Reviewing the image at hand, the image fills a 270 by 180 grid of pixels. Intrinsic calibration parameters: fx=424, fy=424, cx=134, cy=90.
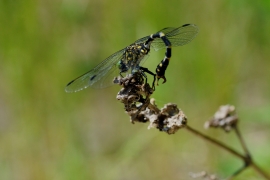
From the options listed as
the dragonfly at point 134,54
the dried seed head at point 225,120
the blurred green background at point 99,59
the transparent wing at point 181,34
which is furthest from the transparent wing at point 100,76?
the blurred green background at point 99,59

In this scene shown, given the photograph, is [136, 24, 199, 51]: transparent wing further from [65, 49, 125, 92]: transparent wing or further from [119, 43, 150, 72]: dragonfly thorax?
[65, 49, 125, 92]: transparent wing

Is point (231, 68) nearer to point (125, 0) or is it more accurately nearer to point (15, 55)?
point (125, 0)

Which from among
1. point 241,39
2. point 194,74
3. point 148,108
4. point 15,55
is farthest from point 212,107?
point 148,108

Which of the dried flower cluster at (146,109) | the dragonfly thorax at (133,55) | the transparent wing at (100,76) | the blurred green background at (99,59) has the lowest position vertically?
the dried flower cluster at (146,109)

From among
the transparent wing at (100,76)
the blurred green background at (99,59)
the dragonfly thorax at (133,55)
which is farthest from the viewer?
the blurred green background at (99,59)

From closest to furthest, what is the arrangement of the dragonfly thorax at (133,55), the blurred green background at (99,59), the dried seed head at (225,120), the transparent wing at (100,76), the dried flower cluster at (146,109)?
1. the dried flower cluster at (146,109)
2. the dried seed head at (225,120)
3. the dragonfly thorax at (133,55)
4. the transparent wing at (100,76)
5. the blurred green background at (99,59)

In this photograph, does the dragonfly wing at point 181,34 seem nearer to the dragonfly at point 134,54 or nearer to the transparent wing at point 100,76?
the dragonfly at point 134,54
